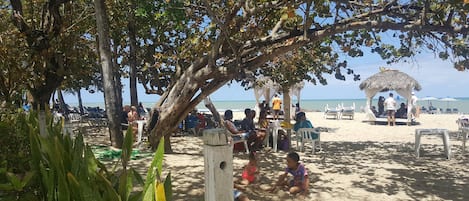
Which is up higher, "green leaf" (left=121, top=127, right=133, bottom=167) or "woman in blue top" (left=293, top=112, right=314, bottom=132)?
"green leaf" (left=121, top=127, right=133, bottom=167)

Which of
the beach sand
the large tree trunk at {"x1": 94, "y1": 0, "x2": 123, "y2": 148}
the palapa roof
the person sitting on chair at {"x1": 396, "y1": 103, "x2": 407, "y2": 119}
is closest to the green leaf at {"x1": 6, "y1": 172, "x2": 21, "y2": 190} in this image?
the beach sand

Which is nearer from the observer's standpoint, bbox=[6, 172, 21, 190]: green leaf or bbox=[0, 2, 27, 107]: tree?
bbox=[6, 172, 21, 190]: green leaf

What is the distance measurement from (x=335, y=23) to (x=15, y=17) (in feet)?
18.4

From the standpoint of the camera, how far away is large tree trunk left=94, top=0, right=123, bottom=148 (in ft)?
24.6

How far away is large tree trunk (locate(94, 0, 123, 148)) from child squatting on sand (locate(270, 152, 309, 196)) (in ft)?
13.2

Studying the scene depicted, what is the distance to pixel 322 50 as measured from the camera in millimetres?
9883

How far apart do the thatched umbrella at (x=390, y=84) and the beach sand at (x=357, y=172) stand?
10131 mm

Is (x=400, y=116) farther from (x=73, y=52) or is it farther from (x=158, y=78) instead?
(x=73, y=52)

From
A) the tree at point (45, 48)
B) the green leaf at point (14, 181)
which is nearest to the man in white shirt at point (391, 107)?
the tree at point (45, 48)

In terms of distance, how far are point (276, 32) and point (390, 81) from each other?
50.3 ft

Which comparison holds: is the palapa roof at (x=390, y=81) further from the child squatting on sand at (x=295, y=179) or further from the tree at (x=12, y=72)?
the tree at (x=12, y=72)

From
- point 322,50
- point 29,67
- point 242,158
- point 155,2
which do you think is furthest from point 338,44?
point 29,67

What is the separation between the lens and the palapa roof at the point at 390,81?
65.5ft

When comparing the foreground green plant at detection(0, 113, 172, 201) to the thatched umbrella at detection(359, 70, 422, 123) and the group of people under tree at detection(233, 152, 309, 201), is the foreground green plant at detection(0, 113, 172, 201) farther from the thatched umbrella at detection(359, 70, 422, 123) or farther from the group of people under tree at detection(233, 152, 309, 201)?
the thatched umbrella at detection(359, 70, 422, 123)
